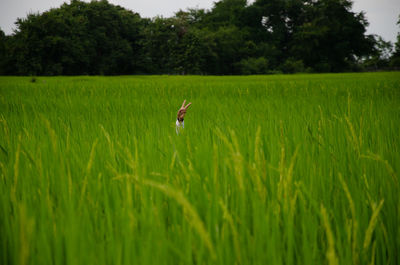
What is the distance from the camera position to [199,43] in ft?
127

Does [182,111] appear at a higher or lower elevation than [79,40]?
lower

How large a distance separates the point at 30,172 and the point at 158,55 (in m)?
41.7

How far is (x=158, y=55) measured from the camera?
4106 centimetres

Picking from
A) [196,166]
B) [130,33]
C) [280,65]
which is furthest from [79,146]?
[130,33]

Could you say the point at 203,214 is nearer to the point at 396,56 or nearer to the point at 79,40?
the point at 79,40

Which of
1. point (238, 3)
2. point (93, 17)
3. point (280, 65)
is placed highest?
point (238, 3)

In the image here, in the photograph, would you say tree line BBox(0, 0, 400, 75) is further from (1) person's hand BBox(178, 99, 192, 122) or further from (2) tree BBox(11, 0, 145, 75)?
(1) person's hand BBox(178, 99, 192, 122)

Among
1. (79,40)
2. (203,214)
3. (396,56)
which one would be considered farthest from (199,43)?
(203,214)

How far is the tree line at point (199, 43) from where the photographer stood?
113 feet

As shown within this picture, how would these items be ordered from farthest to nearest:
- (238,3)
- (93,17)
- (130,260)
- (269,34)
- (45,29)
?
1. (238,3)
2. (269,34)
3. (93,17)
4. (45,29)
5. (130,260)

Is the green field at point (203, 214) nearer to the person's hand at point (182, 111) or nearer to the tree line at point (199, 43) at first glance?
the person's hand at point (182, 111)

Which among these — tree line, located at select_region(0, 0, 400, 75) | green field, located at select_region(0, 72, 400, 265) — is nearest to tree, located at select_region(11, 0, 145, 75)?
tree line, located at select_region(0, 0, 400, 75)

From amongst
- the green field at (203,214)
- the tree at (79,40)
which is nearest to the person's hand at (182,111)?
the green field at (203,214)

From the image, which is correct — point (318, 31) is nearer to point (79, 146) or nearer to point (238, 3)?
point (238, 3)
